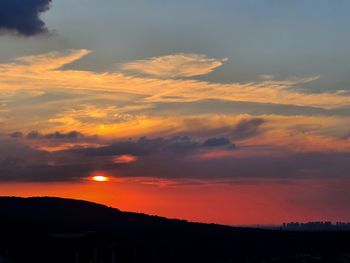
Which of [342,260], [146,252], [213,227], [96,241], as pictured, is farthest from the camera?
[213,227]

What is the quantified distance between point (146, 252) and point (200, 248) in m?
19.1

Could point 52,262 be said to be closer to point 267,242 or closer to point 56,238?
point 56,238

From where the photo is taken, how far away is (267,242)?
159625 millimetres

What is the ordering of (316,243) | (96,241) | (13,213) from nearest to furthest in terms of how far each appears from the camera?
(96,241) < (316,243) < (13,213)

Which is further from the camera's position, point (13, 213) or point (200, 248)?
point (13, 213)

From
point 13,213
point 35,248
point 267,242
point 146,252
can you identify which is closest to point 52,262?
point 35,248

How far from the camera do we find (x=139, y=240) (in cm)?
14250

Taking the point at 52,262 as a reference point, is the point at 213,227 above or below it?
above

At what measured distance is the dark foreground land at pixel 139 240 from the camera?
76.1 meters

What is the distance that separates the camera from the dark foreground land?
7612 centimetres

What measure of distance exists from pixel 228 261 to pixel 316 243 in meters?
32.8

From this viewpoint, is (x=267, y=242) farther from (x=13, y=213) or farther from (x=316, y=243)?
(x=13, y=213)

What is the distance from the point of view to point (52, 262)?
77125mm

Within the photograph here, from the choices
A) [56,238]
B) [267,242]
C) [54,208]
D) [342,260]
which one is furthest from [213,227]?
[56,238]
